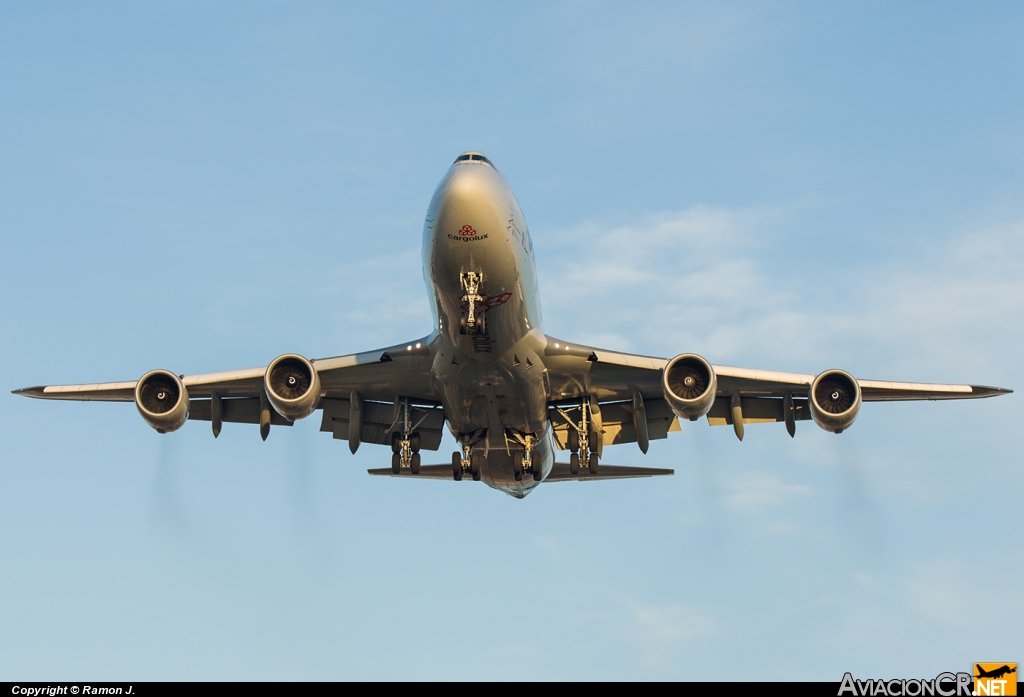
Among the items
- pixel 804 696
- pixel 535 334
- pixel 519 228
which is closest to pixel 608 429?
pixel 535 334

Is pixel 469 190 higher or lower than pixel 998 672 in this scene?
higher

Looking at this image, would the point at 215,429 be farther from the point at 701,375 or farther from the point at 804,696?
the point at 804,696

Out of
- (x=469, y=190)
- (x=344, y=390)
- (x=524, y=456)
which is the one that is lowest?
(x=524, y=456)

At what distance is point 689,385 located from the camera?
28.8 meters

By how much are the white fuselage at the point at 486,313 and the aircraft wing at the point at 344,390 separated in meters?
1.08

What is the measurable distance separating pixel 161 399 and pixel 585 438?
34.7 feet

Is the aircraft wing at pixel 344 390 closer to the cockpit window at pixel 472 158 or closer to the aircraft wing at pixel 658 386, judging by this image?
the aircraft wing at pixel 658 386

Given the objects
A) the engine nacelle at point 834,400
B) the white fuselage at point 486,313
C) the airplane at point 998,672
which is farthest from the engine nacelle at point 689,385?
the airplane at point 998,672

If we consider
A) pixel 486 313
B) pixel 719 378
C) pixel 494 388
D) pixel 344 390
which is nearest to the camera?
pixel 486 313

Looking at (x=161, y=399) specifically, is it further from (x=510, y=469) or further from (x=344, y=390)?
(x=510, y=469)

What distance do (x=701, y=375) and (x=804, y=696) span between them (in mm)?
8016

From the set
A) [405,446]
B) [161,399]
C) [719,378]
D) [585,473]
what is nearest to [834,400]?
[719,378]

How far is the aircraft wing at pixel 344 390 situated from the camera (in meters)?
31.0

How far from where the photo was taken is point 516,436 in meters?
31.8
